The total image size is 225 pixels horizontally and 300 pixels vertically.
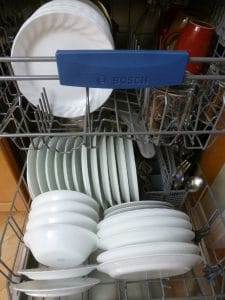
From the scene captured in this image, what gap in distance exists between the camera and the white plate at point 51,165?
0.67 meters

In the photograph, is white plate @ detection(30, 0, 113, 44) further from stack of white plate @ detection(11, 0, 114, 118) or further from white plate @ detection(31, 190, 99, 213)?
white plate @ detection(31, 190, 99, 213)

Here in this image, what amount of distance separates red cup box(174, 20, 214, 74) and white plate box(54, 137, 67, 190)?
1.09ft

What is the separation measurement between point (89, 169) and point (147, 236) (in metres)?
0.22

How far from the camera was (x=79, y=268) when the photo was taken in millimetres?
585

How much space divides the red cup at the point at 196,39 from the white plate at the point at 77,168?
303mm

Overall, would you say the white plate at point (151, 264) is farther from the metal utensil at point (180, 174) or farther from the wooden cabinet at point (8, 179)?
the wooden cabinet at point (8, 179)

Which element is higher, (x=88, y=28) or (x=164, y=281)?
(x=88, y=28)

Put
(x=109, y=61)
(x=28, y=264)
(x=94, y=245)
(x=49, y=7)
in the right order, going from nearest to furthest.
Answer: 1. (x=109, y=61)
2. (x=49, y=7)
3. (x=94, y=245)
4. (x=28, y=264)

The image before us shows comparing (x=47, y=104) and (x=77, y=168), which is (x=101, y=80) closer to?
(x=47, y=104)

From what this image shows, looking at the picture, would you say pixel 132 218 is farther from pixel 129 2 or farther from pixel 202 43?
pixel 129 2

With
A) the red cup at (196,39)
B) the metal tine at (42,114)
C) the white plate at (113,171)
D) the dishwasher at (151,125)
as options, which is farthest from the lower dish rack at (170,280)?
the red cup at (196,39)

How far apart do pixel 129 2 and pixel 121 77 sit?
0.48 m

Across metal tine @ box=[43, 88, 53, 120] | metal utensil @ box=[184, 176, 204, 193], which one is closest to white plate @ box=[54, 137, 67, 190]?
metal tine @ box=[43, 88, 53, 120]

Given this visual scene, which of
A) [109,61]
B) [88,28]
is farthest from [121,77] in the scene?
[88,28]
